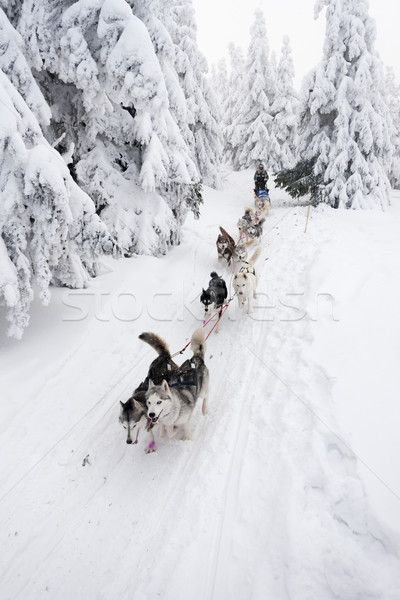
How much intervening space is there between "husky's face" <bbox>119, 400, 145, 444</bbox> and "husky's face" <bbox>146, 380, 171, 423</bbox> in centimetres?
16

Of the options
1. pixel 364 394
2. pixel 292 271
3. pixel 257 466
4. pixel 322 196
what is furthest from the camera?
pixel 322 196

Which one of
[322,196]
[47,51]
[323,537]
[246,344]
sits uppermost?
[47,51]

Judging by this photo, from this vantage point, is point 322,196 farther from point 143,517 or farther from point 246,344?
point 143,517

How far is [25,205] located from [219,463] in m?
4.95

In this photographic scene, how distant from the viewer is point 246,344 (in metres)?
6.47

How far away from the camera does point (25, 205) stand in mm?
5090

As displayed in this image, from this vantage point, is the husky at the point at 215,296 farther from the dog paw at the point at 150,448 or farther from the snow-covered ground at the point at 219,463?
the dog paw at the point at 150,448

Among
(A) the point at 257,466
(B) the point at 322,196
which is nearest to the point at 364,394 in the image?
(A) the point at 257,466

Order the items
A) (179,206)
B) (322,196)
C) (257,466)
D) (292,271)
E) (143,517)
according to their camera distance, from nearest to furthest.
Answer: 1. (143,517)
2. (257,466)
3. (292,271)
4. (179,206)
5. (322,196)

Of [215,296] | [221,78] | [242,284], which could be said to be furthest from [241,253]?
[221,78]

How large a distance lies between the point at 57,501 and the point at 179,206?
31.1ft

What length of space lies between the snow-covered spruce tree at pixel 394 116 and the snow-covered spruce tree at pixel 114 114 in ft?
88.9

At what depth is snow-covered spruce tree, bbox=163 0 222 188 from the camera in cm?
1855

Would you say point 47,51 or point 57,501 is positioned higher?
point 47,51
